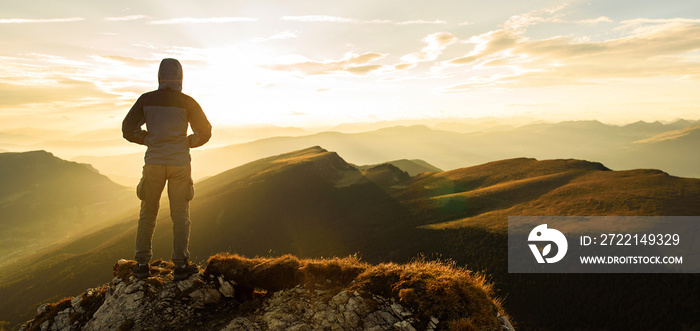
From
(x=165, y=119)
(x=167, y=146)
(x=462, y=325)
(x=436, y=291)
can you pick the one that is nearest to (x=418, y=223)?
(x=436, y=291)

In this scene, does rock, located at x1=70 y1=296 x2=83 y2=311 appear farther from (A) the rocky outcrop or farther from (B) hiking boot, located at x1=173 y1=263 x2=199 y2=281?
(B) hiking boot, located at x1=173 y1=263 x2=199 y2=281

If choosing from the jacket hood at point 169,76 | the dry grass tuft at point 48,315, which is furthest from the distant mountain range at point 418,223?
the jacket hood at point 169,76

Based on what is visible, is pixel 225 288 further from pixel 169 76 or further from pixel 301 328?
pixel 169 76

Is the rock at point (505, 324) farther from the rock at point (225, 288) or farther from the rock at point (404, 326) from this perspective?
the rock at point (225, 288)

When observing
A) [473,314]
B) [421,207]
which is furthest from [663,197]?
[473,314]

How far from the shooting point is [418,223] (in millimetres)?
102438

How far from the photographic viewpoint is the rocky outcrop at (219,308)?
262 inches

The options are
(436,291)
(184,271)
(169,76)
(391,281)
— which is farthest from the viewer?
(184,271)

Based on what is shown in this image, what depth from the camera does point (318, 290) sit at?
781 cm

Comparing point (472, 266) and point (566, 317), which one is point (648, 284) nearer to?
point (566, 317)

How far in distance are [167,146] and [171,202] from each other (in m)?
1.67

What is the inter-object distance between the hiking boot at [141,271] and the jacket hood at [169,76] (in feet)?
17.2

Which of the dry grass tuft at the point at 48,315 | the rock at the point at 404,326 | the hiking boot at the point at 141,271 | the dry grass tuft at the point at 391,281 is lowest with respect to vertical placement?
the dry grass tuft at the point at 48,315

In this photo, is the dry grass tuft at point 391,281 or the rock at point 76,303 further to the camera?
the rock at point 76,303
